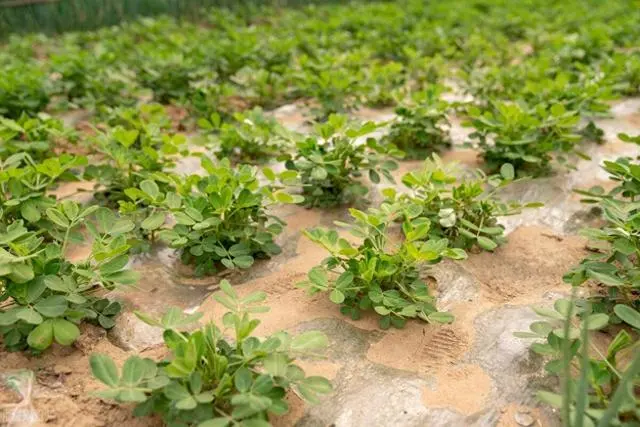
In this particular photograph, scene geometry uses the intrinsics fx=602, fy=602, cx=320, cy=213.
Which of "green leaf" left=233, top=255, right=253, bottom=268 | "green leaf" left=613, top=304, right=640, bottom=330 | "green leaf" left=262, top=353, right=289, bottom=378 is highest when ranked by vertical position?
"green leaf" left=262, top=353, right=289, bottom=378

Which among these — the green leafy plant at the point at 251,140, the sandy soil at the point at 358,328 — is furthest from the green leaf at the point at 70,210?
the green leafy plant at the point at 251,140

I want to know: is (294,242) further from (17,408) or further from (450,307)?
(17,408)

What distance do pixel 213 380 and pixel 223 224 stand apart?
0.87 meters

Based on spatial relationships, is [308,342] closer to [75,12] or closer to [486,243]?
[486,243]

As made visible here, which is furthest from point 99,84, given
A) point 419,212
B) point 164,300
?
point 419,212

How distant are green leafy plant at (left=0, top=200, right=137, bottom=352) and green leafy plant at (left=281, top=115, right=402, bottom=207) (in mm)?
1011

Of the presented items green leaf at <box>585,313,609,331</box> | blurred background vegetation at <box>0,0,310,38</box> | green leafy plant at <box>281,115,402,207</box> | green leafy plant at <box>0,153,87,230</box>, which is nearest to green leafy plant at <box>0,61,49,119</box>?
green leafy plant at <box>0,153,87,230</box>

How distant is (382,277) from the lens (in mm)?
2090

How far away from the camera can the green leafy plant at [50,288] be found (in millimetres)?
1809

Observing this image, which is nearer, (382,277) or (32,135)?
(382,277)

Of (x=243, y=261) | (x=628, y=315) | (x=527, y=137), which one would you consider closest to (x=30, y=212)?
(x=243, y=261)

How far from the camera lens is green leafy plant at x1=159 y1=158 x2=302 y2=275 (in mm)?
2266

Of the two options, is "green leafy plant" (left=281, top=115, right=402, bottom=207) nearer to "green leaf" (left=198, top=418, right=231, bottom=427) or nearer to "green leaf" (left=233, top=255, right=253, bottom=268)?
"green leaf" (left=233, top=255, right=253, bottom=268)

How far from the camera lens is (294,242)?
8.67ft
